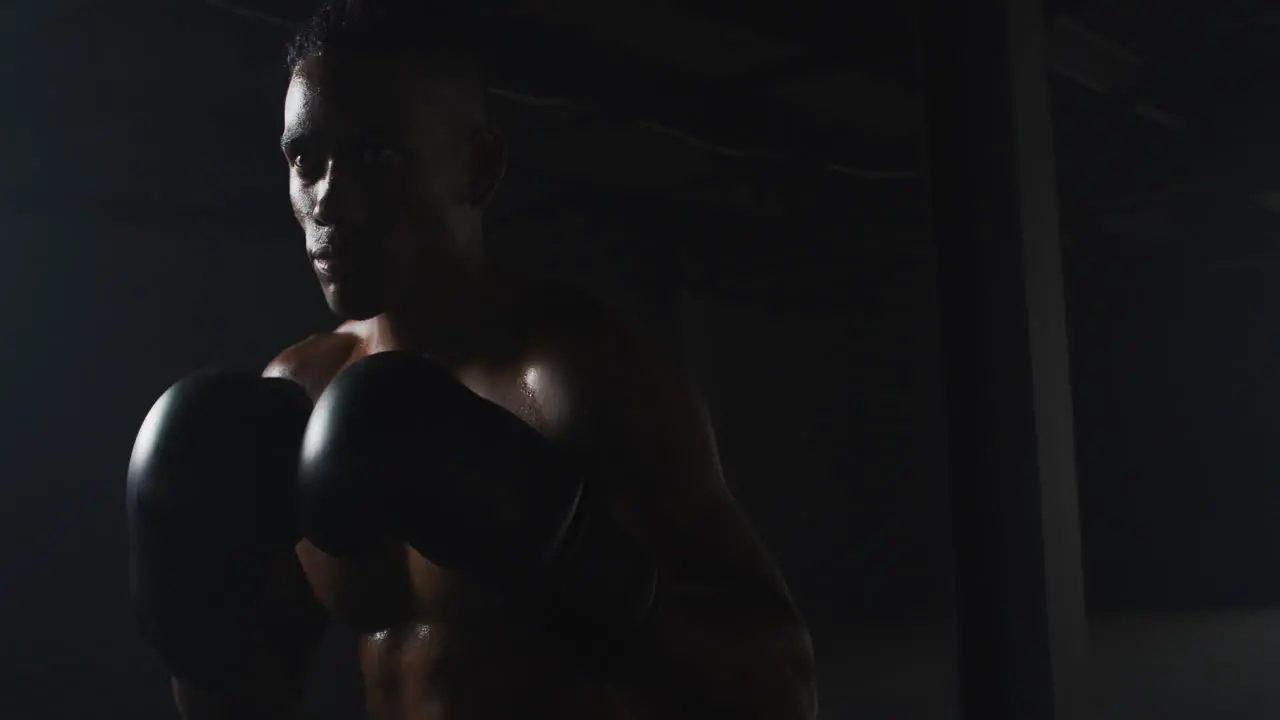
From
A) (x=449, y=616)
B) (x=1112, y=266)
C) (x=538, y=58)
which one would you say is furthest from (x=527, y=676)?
(x=1112, y=266)

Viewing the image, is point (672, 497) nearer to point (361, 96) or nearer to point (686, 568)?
point (686, 568)

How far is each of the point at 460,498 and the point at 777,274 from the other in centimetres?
653

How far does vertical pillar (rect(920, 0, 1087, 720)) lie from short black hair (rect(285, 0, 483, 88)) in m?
1.25

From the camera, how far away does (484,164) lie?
107 centimetres

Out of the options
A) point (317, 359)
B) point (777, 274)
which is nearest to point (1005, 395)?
point (317, 359)

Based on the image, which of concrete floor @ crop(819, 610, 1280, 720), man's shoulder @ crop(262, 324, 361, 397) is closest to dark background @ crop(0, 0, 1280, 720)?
concrete floor @ crop(819, 610, 1280, 720)

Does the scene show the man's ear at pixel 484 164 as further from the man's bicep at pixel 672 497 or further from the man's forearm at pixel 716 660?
the man's forearm at pixel 716 660

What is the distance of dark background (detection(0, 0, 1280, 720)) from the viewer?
3.86 m

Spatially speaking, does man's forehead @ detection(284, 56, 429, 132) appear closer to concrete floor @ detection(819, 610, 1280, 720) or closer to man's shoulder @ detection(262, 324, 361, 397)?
man's shoulder @ detection(262, 324, 361, 397)

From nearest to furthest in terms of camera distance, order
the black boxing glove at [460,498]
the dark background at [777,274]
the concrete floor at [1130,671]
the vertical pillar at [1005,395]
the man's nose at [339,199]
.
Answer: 1. the black boxing glove at [460,498]
2. the man's nose at [339,199]
3. the vertical pillar at [1005,395]
4. the dark background at [777,274]
5. the concrete floor at [1130,671]

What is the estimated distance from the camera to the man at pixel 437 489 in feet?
2.90

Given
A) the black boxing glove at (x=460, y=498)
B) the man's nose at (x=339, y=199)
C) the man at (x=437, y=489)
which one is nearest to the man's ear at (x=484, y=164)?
the man at (x=437, y=489)

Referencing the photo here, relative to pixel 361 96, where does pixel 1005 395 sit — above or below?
below

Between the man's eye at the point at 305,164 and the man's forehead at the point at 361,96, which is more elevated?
the man's forehead at the point at 361,96
